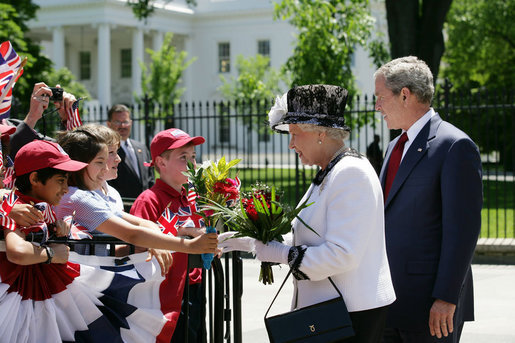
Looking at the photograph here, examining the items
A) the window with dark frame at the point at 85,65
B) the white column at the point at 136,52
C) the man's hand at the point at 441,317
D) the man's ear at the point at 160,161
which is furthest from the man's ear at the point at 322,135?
the window with dark frame at the point at 85,65

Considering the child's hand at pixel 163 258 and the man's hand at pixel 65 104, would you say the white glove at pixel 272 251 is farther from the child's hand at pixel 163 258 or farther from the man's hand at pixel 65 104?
the man's hand at pixel 65 104

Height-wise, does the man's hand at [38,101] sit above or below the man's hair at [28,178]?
above

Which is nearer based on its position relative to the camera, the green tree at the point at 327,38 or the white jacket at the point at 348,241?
the white jacket at the point at 348,241

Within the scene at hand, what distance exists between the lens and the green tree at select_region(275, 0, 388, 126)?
64.0ft

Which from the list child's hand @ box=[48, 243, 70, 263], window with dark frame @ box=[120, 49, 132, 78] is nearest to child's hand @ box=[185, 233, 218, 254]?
child's hand @ box=[48, 243, 70, 263]

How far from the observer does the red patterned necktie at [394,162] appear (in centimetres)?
401

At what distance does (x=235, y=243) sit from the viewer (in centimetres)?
340

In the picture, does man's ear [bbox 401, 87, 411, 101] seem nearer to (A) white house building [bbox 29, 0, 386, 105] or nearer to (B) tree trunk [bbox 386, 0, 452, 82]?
(B) tree trunk [bbox 386, 0, 452, 82]

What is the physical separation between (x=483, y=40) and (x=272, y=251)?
101 feet

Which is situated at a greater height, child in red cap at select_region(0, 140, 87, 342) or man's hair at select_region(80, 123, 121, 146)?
man's hair at select_region(80, 123, 121, 146)

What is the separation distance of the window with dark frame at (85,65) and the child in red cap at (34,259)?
53158mm

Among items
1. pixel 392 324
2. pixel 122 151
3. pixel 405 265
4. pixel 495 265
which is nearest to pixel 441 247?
pixel 405 265

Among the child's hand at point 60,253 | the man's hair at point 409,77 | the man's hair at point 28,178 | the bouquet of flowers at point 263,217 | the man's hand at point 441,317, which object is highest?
the man's hair at point 409,77

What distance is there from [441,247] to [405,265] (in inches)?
8.6
